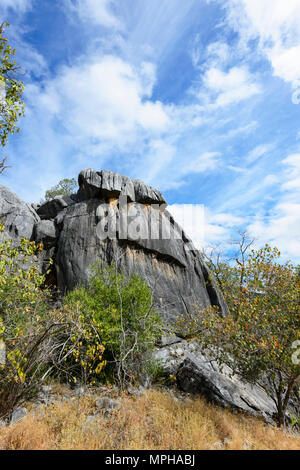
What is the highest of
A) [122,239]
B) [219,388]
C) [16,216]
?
[16,216]

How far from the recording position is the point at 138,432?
17.4ft

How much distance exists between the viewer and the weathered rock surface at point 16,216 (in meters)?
20.1

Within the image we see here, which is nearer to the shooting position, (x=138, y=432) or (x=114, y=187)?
(x=138, y=432)

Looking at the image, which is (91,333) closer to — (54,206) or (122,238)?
(122,238)

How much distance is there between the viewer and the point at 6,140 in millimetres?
5836

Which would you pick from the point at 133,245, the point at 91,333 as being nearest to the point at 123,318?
the point at 91,333

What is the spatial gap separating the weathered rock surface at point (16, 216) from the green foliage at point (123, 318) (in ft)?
34.6

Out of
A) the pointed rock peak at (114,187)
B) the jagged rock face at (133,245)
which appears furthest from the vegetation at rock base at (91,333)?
the pointed rock peak at (114,187)

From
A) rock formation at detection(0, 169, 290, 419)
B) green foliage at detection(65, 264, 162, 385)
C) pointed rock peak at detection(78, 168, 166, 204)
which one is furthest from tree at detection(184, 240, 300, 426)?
pointed rock peak at detection(78, 168, 166, 204)

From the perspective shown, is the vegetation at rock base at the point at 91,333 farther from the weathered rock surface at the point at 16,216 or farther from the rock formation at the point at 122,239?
the weathered rock surface at the point at 16,216

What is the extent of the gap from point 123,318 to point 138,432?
5478 millimetres

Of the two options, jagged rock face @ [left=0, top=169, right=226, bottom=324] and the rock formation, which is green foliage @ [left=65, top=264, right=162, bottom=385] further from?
jagged rock face @ [left=0, top=169, right=226, bottom=324]

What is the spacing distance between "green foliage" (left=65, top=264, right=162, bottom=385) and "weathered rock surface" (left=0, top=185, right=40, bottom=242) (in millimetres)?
10531
